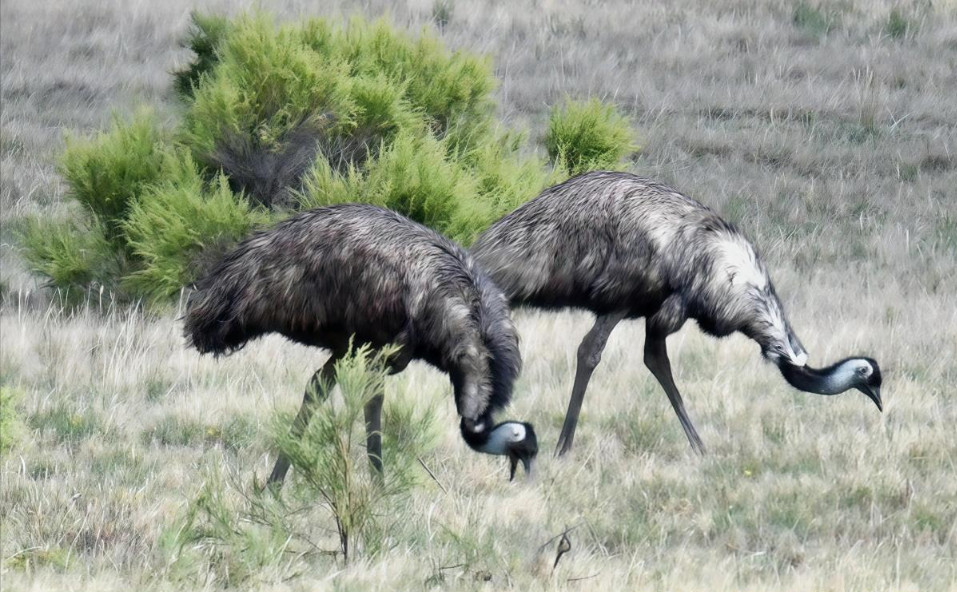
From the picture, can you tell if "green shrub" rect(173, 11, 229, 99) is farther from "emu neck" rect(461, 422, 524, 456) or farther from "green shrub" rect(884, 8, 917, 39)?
"green shrub" rect(884, 8, 917, 39)

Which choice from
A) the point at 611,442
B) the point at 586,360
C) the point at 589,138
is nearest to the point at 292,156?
the point at 589,138

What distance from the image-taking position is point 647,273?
684 cm

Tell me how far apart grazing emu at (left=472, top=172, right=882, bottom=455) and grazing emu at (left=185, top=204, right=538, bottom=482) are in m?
0.92

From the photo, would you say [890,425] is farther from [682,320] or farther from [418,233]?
[418,233]

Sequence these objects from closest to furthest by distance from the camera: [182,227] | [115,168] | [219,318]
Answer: [219,318] → [182,227] → [115,168]

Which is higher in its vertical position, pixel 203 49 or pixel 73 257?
pixel 203 49

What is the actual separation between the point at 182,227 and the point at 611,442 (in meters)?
3.69

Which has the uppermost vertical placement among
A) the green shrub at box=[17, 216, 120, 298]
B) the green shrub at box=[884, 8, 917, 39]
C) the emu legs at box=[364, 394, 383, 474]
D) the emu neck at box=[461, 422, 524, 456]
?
the emu neck at box=[461, 422, 524, 456]

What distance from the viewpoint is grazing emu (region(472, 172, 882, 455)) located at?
22.5 feet

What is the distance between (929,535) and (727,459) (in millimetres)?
1268

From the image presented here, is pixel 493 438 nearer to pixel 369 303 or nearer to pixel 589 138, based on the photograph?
pixel 369 303

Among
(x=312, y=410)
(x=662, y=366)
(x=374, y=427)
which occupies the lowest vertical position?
(x=662, y=366)

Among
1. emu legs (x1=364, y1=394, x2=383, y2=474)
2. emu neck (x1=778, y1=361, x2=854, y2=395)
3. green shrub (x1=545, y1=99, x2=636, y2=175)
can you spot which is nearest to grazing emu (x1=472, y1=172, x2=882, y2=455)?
emu neck (x1=778, y1=361, x2=854, y2=395)

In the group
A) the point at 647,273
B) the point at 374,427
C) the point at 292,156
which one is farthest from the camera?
the point at 292,156
